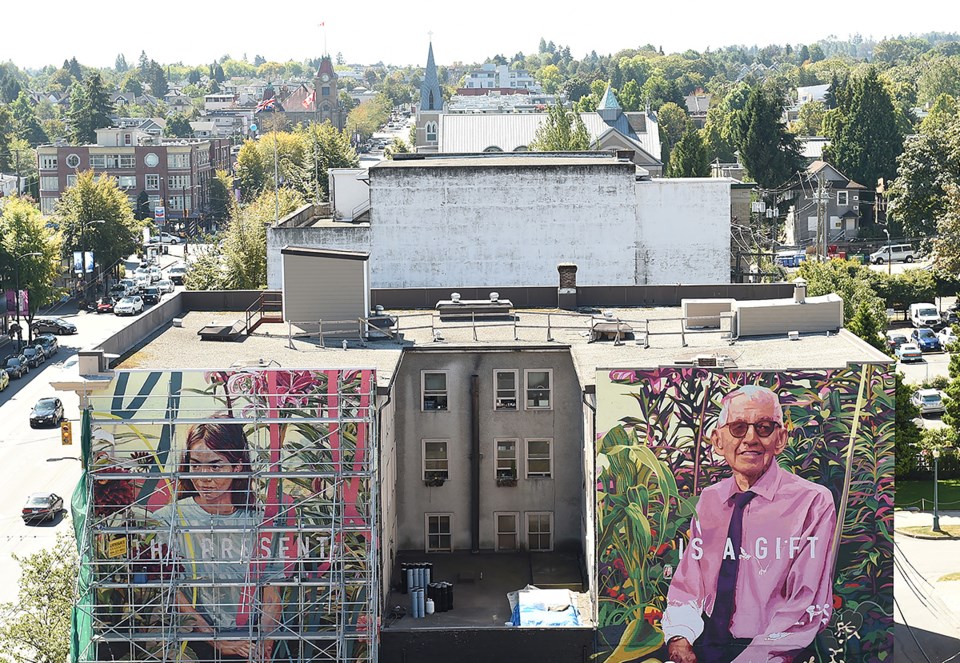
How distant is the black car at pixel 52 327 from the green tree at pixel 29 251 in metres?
1.22

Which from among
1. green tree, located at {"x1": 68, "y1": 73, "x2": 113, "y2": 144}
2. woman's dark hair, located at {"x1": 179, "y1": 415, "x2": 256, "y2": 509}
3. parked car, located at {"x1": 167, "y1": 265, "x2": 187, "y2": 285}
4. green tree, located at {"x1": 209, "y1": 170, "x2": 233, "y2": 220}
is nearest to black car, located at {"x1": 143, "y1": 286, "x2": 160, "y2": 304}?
parked car, located at {"x1": 167, "y1": 265, "x2": 187, "y2": 285}

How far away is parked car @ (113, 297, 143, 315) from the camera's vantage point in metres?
95.4

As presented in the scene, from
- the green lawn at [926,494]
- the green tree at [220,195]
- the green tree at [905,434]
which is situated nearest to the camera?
the green lawn at [926,494]

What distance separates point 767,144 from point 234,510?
97.4m

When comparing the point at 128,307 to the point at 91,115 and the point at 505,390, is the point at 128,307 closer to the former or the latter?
the point at 505,390

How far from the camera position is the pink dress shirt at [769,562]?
3195 cm

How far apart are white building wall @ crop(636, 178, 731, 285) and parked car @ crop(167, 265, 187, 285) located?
60.5m

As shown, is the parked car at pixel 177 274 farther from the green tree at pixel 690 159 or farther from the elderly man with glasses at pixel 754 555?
the elderly man with glasses at pixel 754 555

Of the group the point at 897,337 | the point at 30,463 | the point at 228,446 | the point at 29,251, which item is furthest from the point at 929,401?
the point at 29,251

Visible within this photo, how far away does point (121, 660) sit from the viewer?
32188 millimetres

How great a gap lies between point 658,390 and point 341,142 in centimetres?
7682

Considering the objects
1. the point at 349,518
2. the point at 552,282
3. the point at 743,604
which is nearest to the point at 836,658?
the point at 743,604

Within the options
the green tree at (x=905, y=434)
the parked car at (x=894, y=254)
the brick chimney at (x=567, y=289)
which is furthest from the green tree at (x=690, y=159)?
the brick chimney at (x=567, y=289)

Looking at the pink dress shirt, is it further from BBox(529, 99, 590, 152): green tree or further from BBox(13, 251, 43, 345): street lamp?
BBox(529, 99, 590, 152): green tree
